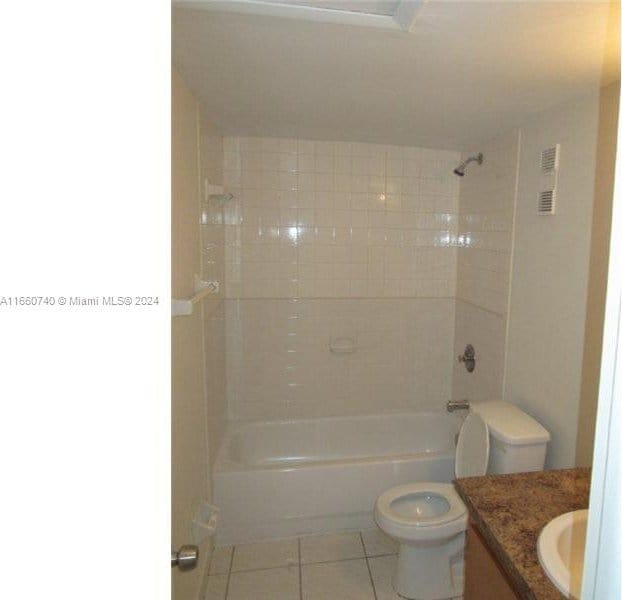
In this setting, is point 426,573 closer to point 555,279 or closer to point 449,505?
point 449,505

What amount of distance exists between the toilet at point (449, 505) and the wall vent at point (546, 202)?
1.00 m

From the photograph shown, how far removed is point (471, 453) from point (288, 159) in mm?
2118

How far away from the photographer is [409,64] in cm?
146

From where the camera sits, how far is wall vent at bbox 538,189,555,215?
1926 mm

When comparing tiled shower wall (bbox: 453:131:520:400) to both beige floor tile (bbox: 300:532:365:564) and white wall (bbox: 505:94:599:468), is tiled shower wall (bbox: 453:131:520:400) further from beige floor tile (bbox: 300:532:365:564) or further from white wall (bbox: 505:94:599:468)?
beige floor tile (bbox: 300:532:365:564)

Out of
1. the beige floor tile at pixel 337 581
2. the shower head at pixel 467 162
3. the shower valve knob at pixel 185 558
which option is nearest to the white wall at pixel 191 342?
the beige floor tile at pixel 337 581

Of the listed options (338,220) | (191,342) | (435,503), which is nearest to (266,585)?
(435,503)

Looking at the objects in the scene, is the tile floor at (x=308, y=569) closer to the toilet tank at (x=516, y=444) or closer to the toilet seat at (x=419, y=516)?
the toilet seat at (x=419, y=516)

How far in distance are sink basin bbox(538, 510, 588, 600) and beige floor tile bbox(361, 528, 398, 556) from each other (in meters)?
1.38

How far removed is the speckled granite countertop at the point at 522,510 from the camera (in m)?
0.96

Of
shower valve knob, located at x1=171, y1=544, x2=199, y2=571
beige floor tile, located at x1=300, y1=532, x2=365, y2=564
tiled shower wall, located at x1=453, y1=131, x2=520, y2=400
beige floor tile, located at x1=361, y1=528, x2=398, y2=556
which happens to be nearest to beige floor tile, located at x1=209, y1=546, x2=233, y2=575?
beige floor tile, located at x1=300, y1=532, x2=365, y2=564
